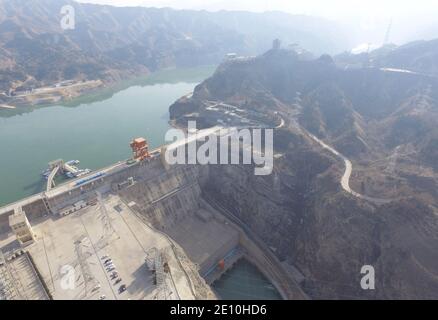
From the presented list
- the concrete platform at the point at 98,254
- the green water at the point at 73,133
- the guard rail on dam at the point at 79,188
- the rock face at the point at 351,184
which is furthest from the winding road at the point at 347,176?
the green water at the point at 73,133

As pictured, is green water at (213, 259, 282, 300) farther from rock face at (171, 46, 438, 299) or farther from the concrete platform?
the concrete platform

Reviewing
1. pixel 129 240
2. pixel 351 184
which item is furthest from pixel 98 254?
pixel 351 184

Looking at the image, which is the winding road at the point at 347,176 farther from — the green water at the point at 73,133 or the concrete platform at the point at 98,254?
the green water at the point at 73,133

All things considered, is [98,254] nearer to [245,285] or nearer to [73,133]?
[245,285]

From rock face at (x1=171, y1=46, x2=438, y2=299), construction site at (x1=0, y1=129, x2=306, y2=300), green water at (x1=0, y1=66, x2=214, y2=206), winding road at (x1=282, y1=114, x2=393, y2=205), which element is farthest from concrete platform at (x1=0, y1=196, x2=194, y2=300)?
winding road at (x1=282, y1=114, x2=393, y2=205)

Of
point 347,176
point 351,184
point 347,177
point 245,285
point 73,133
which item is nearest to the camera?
point 245,285
